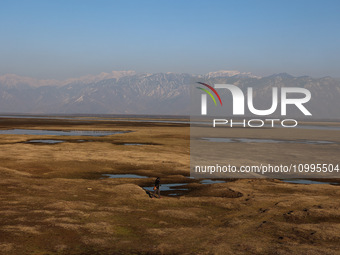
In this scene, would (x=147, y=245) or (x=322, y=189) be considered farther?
(x=322, y=189)

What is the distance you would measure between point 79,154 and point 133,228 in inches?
1058

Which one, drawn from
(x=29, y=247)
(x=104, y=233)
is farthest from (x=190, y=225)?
(x=29, y=247)

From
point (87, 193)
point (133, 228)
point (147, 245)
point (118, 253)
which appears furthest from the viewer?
point (87, 193)

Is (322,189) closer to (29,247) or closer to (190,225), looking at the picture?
(190,225)

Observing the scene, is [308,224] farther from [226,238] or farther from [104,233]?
[104,233]

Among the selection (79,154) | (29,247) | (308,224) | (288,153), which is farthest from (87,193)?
(288,153)

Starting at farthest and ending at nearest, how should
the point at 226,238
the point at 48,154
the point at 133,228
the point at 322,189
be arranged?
the point at 48,154 → the point at 322,189 → the point at 133,228 → the point at 226,238

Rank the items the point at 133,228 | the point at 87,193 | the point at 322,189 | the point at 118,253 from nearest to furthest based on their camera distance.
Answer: the point at 118,253
the point at 133,228
the point at 87,193
the point at 322,189

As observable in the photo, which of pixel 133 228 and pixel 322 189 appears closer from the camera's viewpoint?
pixel 133 228

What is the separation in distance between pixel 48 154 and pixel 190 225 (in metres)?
27.6

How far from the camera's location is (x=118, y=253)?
44.4 ft

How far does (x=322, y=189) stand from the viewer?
83.0 ft

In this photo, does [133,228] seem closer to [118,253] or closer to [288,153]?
[118,253]

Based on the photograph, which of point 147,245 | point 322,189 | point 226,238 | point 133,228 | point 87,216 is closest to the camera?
point 147,245
